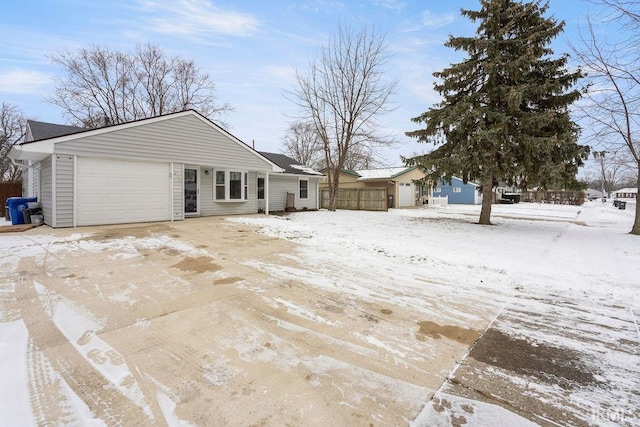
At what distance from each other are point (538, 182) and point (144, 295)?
42.8 ft

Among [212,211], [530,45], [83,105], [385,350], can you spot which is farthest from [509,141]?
[83,105]

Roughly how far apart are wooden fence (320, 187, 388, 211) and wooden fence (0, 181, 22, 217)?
1795 centimetres

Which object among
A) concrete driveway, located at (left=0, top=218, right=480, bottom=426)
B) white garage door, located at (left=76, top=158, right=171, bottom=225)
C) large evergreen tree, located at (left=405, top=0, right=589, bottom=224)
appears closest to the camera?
concrete driveway, located at (left=0, top=218, right=480, bottom=426)

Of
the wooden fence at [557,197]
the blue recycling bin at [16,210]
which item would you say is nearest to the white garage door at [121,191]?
the blue recycling bin at [16,210]

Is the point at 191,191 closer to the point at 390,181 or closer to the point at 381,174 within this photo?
the point at 390,181

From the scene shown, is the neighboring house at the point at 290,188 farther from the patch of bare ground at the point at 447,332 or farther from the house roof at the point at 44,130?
the patch of bare ground at the point at 447,332

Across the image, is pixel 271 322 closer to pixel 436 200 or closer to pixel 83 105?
pixel 83 105

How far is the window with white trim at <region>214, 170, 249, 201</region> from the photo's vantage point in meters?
12.9

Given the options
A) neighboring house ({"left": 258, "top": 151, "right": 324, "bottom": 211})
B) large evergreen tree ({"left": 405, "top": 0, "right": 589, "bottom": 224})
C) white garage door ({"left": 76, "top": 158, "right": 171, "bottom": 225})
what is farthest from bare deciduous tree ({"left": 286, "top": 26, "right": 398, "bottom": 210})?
white garage door ({"left": 76, "top": 158, "right": 171, "bottom": 225})

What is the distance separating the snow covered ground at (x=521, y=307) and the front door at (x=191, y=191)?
6.67m

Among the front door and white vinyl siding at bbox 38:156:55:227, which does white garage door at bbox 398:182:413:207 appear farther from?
white vinyl siding at bbox 38:156:55:227

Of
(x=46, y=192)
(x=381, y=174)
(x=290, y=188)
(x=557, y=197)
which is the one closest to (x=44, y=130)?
(x=46, y=192)

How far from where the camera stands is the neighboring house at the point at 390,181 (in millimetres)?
23359

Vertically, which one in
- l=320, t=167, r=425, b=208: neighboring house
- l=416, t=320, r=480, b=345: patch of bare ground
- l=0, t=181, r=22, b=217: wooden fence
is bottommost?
l=416, t=320, r=480, b=345: patch of bare ground
